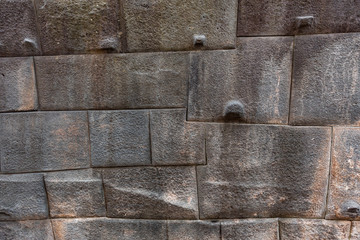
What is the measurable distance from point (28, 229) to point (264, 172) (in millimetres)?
2297

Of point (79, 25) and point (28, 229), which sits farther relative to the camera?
point (28, 229)

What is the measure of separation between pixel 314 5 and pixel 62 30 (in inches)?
84.5

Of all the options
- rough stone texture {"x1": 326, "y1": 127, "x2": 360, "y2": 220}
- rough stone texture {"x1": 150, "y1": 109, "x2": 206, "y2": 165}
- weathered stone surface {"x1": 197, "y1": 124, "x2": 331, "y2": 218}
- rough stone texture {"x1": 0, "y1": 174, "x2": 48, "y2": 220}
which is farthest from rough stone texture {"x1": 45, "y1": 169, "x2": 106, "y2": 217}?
rough stone texture {"x1": 326, "y1": 127, "x2": 360, "y2": 220}

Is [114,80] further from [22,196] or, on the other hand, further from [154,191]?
[22,196]

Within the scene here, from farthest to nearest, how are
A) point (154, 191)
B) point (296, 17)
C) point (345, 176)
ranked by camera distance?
1. point (154, 191)
2. point (345, 176)
3. point (296, 17)

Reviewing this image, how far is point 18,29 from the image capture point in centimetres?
173

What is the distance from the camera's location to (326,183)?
1729 mm

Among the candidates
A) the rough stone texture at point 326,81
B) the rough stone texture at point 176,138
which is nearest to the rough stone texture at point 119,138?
the rough stone texture at point 176,138

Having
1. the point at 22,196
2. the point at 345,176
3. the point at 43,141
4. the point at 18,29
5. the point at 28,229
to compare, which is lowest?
the point at 28,229

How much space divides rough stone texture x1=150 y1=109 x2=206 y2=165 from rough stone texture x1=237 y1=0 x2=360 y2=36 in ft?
2.98

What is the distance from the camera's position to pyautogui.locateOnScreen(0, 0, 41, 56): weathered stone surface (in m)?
1.70

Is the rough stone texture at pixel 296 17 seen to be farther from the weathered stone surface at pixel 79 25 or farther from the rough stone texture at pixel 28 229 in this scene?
the rough stone texture at pixel 28 229

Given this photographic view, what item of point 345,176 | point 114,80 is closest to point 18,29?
point 114,80

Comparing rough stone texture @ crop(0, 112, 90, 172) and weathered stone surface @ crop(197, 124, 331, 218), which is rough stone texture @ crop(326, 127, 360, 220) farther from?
rough stone texture @ crop(0, 112, 90, 172)
